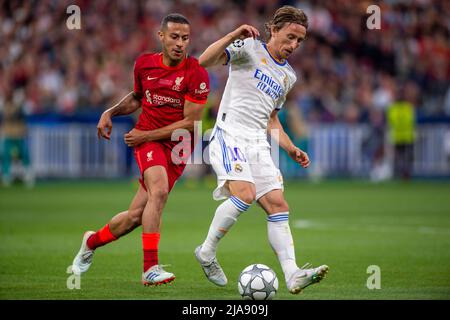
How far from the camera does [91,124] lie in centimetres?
2525

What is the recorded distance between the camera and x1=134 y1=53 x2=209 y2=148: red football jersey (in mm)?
8492

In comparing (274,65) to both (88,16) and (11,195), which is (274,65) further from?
(88,16)

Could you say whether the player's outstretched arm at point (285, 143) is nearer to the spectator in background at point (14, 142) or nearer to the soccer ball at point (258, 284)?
the soccer ball at point (258, 284)

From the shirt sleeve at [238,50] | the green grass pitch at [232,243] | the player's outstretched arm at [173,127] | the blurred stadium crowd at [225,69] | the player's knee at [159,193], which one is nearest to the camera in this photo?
the shirt sleeve at [238,50]

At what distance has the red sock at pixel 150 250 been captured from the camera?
8148mm

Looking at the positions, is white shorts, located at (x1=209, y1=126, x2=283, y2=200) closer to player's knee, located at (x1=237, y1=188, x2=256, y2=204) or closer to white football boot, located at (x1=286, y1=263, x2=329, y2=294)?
player's knee, located at (x1=237, y1=188, x2=256, y2=204)

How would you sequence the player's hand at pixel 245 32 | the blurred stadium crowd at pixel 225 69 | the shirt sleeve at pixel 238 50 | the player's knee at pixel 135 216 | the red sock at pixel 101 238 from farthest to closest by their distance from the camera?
the blurred stadium crowd at pixel 225 69 < the red sock at pixel 101 238 < the player's knee at pixel 135 216 < the shirt sleeve at pixel 238 50 < the player's hand at pixel 245 32

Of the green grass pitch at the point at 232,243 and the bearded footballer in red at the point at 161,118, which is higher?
the bearded footballer in red at the point at 161,118

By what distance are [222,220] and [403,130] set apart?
699 inches

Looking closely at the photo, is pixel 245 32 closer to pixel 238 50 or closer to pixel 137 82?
pixel 238 50

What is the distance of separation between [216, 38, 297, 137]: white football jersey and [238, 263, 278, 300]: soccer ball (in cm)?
124

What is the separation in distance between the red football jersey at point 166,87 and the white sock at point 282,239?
1270mm

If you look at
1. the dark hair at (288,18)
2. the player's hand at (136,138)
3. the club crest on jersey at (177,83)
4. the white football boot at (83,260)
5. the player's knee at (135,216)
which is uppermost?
the dark hair at (288,18)

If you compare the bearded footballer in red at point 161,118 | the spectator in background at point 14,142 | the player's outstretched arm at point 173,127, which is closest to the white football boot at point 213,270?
the bearded footballer in red at point 161,118
